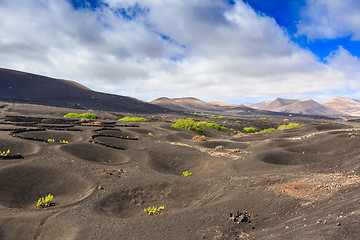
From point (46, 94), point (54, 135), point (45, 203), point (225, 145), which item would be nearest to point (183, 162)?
point (225, 145)

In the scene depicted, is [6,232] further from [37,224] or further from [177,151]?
[177,151]

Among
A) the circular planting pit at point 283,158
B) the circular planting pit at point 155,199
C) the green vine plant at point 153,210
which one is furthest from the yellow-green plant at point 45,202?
the circular planting pit at point 283,158

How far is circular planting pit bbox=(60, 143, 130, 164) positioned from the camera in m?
15.4

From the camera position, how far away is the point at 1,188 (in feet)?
32.5

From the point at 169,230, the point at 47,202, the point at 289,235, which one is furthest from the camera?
the point at 47,202

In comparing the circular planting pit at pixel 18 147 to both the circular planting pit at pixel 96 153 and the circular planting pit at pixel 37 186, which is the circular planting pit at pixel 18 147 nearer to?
the circular planting pit at pixel 96 153

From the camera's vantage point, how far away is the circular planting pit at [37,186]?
31.3 ft

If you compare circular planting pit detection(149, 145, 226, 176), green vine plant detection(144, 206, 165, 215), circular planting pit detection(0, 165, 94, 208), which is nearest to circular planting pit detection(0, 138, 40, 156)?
circular planting pit detection(0, 165, 94, 208)

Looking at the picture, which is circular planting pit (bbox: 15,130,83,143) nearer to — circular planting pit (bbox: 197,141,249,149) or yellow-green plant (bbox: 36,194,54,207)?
yellow-green plant (bbox: 36,194,54,207)

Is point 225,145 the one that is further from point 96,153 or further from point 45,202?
point 45,202

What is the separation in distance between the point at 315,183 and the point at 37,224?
1156 centimetres

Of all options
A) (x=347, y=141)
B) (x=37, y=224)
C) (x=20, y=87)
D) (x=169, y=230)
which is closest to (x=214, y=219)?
(x=169, y=230)

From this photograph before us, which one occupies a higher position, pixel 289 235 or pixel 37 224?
pixel 289 235

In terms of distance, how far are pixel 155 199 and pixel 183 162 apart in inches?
270
